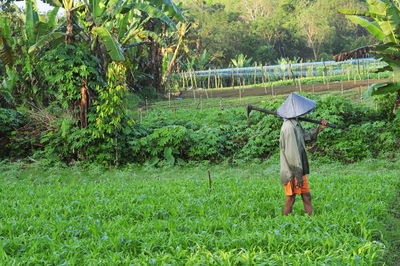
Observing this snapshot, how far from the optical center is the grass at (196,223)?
4637 millimetres

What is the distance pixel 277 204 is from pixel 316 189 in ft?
4.37

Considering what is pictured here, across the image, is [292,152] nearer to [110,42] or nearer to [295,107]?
[295,107]

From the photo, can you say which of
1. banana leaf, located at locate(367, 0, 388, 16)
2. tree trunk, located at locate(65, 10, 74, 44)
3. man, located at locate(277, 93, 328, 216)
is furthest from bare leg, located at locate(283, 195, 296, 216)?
tree trunk, located at locate(65, 10, 74, 44)

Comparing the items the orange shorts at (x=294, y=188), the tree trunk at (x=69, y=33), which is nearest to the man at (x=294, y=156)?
the orange shorts at (x=294, y=188)

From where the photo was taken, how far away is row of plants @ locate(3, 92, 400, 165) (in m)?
12.0

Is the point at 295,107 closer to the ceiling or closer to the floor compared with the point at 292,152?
closer to the ceiling

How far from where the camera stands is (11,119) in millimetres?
13336

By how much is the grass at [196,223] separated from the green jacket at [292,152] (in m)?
0.57

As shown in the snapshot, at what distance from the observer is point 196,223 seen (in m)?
5.67

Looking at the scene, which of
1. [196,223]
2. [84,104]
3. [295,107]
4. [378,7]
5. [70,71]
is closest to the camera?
[196,223]

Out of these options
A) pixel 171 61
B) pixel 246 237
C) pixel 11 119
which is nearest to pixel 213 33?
pixel 171 61

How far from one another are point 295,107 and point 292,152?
2.00 feet

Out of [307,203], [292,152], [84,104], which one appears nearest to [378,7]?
[292,152]

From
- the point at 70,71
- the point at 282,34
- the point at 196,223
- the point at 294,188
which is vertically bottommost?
the point at 196,223
